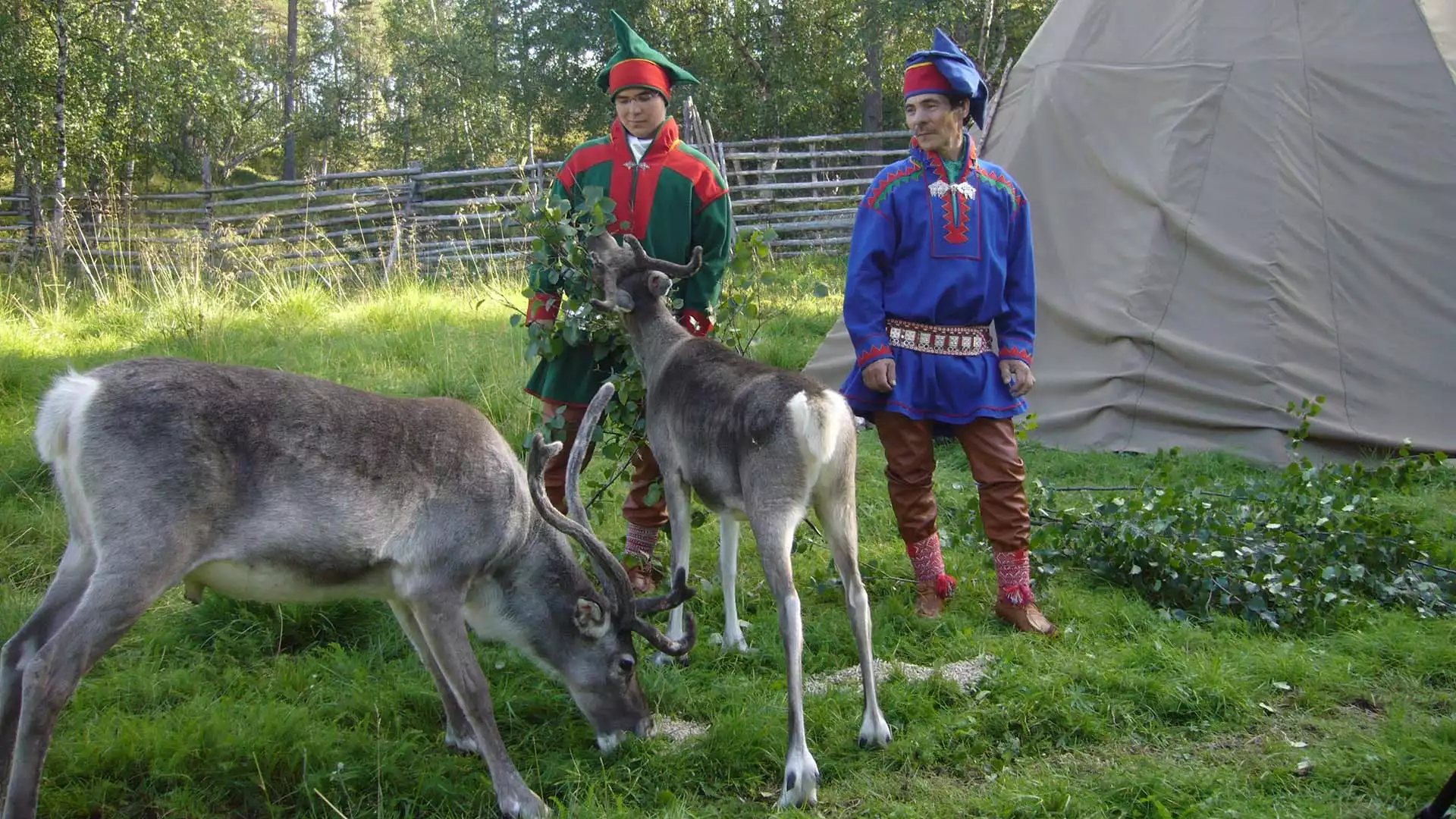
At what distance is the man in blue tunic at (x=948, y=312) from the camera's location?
487 cm

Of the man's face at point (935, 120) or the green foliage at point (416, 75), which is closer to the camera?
the man's face at point (935, 120)

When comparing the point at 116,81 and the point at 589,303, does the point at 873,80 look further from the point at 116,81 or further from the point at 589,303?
the point at 589,303

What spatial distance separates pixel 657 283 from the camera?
4.74 meters

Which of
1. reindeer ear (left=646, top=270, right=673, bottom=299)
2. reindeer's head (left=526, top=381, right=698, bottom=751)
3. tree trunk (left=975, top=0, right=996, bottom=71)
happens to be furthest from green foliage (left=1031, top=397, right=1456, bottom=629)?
tree trunk (left=975, top=0, right=996, bottom=71)

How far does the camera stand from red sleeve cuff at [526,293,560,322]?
520cm

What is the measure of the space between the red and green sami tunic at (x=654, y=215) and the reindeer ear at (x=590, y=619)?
150 centimetres

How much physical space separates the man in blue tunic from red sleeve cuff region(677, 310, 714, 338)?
2.33ft

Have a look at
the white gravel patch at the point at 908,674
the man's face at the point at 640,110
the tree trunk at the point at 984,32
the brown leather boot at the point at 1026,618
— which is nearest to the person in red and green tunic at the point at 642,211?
the man's face at the point at 640,110

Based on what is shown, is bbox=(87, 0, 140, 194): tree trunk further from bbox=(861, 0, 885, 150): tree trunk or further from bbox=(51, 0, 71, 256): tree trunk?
bbox=(861, 0, 885, 150): tree trunk

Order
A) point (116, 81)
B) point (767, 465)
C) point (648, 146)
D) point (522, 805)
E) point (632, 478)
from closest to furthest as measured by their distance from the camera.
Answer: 1. point (522, 805)
2. point (767, 465)
3. point (648, 146)
4. point (632, 478)
5. point (116, 81)

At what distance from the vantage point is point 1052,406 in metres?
8.36

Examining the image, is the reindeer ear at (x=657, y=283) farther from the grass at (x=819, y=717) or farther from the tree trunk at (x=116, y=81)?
the tree trunk at (x=116, y=81)

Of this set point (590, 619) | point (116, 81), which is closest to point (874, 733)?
point (590, 619)

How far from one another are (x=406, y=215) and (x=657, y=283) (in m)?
13.5
